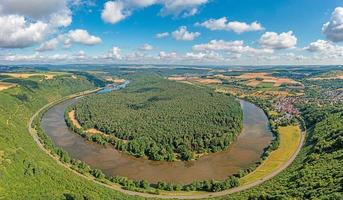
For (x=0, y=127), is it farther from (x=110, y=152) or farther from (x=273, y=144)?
(x=273, y=144)

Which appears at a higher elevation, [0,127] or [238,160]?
[0,127]

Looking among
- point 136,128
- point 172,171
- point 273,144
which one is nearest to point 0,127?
point 136,128

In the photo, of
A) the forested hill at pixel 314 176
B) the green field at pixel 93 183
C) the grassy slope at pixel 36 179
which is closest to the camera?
the forested hill at pixel 314 176

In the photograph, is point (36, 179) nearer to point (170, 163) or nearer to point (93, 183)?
point (93, 183)

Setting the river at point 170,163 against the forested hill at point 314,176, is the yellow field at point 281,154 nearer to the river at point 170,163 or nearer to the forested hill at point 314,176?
the forested hill at point 314,176

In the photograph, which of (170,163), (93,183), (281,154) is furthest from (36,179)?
(281,154)

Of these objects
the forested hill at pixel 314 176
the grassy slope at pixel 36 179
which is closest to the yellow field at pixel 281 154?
the forested hill at pixel 314 176
